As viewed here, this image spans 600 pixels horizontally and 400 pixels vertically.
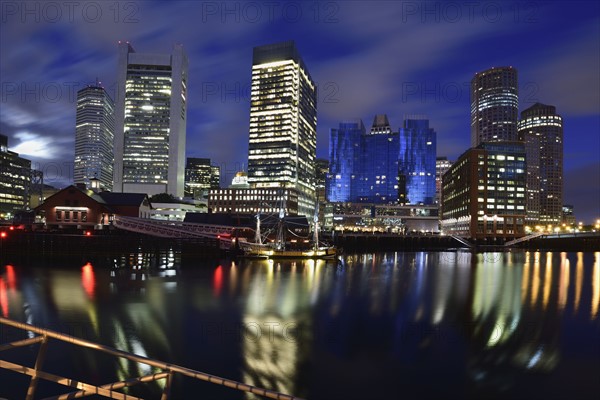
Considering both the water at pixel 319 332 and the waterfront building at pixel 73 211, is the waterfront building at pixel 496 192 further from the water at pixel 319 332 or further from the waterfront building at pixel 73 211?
the waterfront building at pixel 73 211

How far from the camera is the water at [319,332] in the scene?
56.9 ft

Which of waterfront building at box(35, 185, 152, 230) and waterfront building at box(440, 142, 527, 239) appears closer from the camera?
waterfront building at box(35, 185, 152, 230)

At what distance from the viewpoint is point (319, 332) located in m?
25.4

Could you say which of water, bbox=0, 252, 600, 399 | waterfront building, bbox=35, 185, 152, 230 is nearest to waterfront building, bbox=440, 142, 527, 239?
water, bbox=0, 252, 600, 399

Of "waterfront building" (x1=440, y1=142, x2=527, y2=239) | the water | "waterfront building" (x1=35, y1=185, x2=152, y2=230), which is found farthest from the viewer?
"waterfront building" (x1=440, y1=142, x2=527, y2=239)

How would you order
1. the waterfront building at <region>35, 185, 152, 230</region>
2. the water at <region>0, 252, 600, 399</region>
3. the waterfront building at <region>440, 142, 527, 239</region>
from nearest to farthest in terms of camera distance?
1. the water at <region>0, 252, 600, 399</region>
2. the waterfront building at <region>35, 185, 152, 230</region>
3. the waterfront building at <region>440, 142, 527, 239</region>

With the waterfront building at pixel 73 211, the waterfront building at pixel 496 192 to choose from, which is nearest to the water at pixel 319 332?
the waterfront building at pixel 73 211

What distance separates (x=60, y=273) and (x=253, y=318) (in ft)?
88.4

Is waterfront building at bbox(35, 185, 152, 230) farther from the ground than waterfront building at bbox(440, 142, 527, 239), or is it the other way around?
waterfront building at bbox(440, 142, 527, 239)

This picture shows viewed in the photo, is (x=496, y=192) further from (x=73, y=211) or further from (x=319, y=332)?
(x=319, y=332)

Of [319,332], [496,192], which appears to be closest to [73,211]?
[319,332]

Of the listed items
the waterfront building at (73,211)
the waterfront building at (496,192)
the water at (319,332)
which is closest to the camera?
the water at (319,332)

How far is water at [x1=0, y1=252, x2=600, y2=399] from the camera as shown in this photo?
17344 mm

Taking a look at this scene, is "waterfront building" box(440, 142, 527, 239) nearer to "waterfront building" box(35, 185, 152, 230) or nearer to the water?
the water
